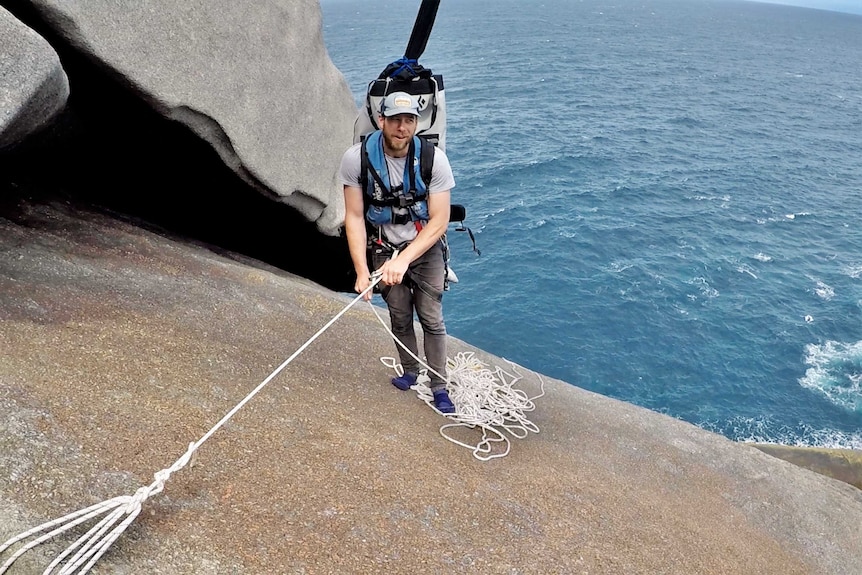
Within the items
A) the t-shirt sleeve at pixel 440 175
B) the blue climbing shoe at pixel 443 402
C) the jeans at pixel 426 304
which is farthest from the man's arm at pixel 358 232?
the blue climbing shoe at pixel 443 402

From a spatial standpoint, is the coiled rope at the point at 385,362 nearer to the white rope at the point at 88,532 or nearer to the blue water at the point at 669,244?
the white rope at the point at 88,532

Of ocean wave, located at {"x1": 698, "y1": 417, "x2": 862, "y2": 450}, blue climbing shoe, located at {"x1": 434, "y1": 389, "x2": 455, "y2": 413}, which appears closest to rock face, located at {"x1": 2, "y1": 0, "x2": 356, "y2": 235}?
blue climbing shoe, located at {"x1": 434, "y1": 389, "x2": 455, "y2": 413}

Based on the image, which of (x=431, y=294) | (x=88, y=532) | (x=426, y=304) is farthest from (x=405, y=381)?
(x=88, y=532)

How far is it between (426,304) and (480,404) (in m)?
1.64

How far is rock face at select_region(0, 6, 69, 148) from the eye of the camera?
4.97m

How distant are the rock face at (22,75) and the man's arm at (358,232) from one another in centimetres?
269

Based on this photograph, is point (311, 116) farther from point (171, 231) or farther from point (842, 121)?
point (842, 121)

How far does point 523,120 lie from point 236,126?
40.4 m

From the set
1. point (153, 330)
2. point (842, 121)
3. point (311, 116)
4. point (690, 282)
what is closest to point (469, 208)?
point (690, 282)

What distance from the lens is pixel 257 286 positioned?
28.5 ft

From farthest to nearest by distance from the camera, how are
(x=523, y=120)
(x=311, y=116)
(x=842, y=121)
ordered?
(x=842, y=121) < (x=523, y=120) < (x=311, y=116)

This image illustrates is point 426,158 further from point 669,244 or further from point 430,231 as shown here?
point 669,244

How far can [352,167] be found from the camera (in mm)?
5805

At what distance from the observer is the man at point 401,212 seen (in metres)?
5.61
